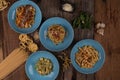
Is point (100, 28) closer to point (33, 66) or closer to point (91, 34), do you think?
point (91, 34)

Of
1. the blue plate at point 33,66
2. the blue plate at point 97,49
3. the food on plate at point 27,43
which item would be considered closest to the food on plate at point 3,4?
the food on plate at point 27,43

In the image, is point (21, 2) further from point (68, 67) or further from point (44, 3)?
point (68, 67)

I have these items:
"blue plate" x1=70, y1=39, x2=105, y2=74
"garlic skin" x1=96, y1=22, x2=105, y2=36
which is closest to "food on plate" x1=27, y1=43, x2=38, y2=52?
"blue plate" x1=70, y1=39, x2=105, y2=74

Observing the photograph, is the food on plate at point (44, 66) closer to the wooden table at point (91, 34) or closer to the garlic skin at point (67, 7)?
the wooden table at point (91, 34)

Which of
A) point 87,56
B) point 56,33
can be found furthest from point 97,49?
point 56,33

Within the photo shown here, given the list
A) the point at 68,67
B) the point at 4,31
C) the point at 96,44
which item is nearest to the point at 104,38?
the point at 96,44
